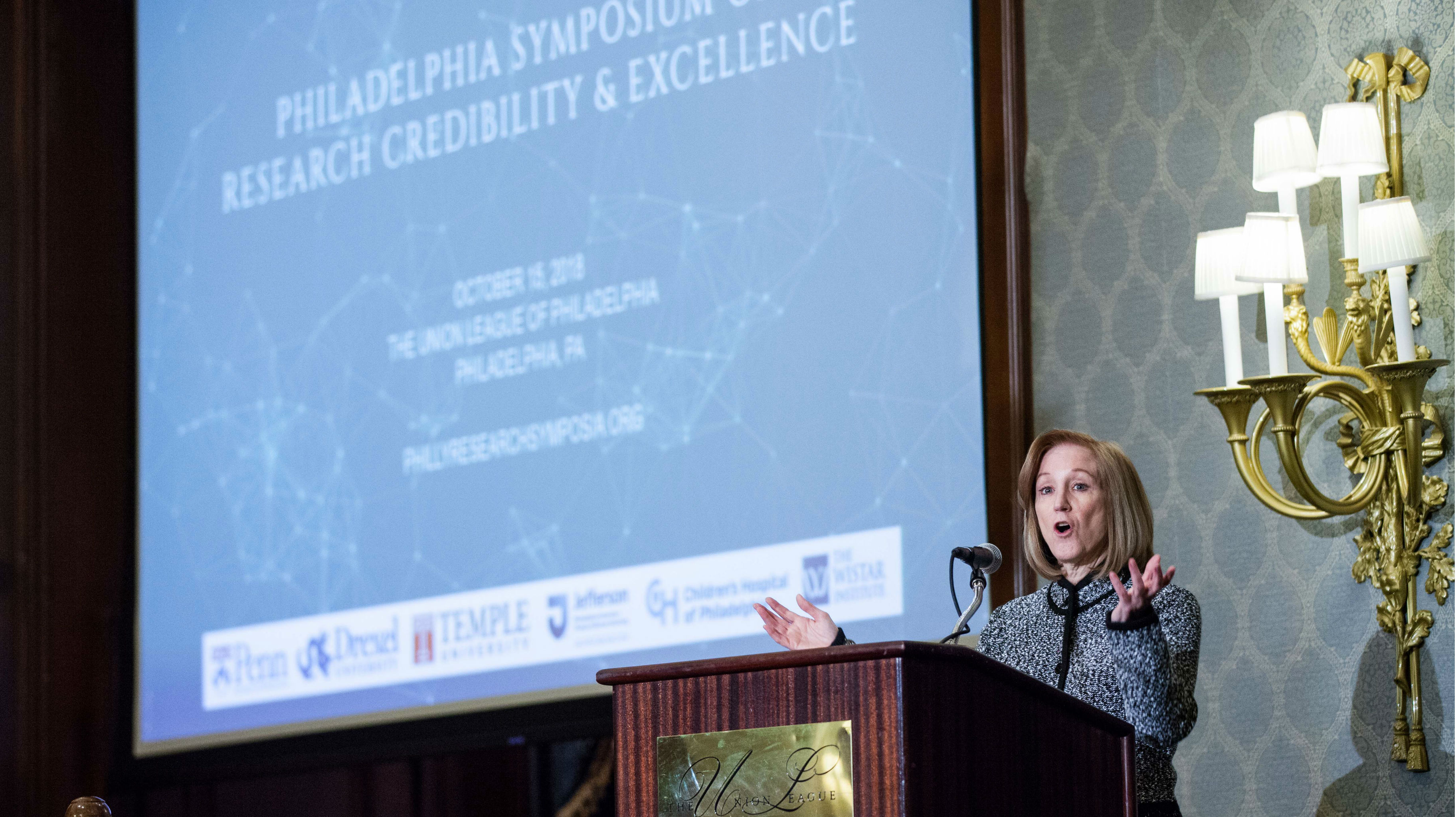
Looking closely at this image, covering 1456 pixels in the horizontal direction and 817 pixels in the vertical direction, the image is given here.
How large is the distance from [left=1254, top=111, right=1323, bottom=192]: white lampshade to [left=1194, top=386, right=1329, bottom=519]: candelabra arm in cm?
35

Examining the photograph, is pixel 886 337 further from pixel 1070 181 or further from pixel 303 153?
pixel 303 153

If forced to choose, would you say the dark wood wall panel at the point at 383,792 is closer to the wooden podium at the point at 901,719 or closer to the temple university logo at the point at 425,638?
the temple university logo at the point at 425,638

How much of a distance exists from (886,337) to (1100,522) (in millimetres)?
1141

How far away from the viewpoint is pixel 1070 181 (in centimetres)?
341

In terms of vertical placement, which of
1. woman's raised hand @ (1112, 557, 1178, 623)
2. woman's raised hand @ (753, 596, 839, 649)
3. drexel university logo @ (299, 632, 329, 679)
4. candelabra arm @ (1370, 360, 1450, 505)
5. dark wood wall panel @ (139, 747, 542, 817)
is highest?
candelabra arm @ (1370, 360, 1450, 505)

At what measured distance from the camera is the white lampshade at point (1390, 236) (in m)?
2.75

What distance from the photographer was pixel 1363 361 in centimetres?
285

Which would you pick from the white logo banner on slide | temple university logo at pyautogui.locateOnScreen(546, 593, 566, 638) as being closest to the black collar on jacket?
the white logo banner on slide

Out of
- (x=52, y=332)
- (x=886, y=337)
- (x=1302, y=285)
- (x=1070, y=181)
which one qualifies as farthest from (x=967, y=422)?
(x=52, y=332)

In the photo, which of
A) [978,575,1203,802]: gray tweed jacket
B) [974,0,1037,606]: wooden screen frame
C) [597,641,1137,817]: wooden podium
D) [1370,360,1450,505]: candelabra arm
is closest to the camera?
[597,641,1137,817]: wooden podium

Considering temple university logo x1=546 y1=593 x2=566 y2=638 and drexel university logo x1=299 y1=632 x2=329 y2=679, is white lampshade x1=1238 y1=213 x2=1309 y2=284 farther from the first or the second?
drexel university logo x1=299 y1=632 x2=329 y2=679

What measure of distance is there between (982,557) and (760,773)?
21.9 inches

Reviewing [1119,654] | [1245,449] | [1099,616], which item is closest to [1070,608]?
[1099,616]

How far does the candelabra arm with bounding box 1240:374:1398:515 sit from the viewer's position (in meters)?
2.77
